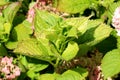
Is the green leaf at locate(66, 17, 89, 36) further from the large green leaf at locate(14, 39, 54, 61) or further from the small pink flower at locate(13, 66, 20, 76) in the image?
the small pink flower at locate(13, 66, 20, 76)

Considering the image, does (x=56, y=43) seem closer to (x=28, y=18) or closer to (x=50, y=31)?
(x=50, y=31)

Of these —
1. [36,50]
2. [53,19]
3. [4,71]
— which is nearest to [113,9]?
[53,19]

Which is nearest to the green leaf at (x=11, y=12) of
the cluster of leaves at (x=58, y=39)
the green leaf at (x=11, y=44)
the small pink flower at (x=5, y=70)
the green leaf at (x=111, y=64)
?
the cluster of leaves at (x=58, y=39)

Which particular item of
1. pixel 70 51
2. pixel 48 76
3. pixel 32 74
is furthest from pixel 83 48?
pixel 32 74

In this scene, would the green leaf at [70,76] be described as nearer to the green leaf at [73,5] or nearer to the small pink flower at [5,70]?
the small pink flower at [5,70]

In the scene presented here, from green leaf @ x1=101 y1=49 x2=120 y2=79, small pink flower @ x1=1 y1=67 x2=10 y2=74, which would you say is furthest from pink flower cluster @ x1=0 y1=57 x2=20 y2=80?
green leaf @ x1=101 y1=49 x2=120 y2=79

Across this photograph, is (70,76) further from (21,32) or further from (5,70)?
(21,32)
